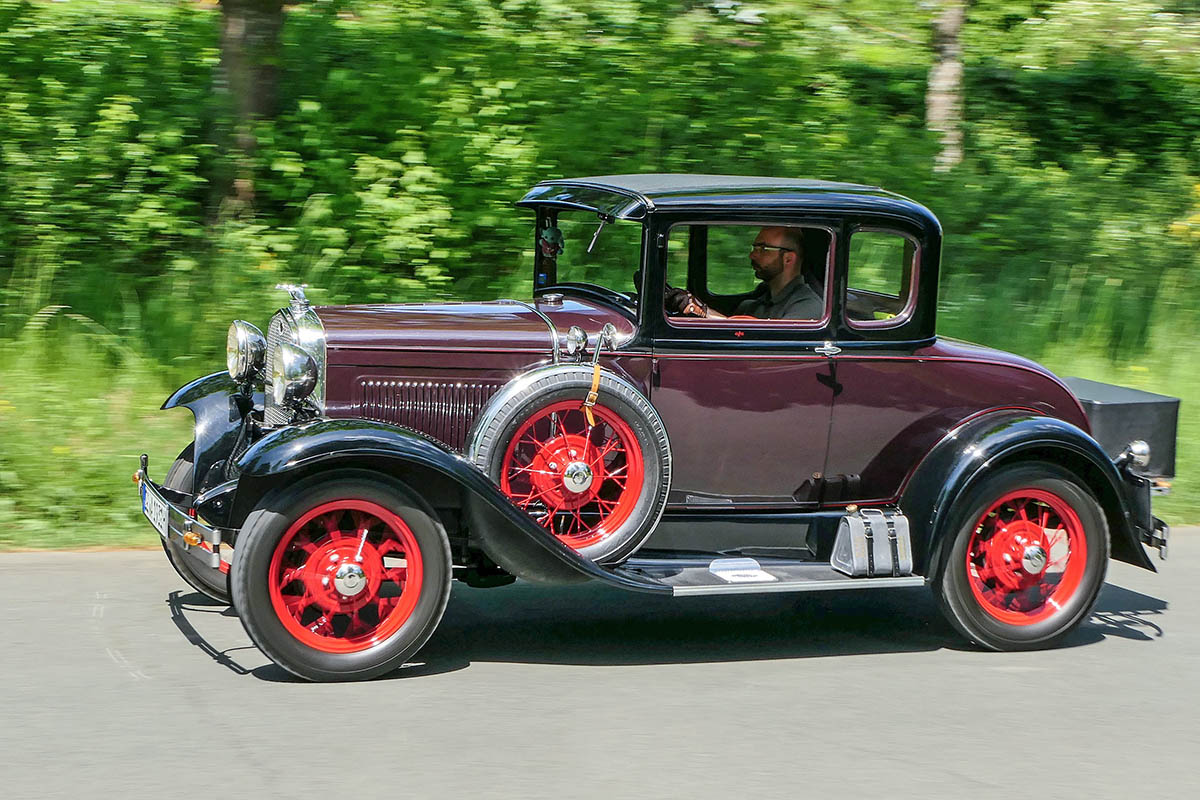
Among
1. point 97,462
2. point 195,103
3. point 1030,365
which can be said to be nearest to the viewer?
point 1030,365

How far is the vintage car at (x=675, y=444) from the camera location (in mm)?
4773

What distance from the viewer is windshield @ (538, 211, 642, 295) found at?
5355 mm

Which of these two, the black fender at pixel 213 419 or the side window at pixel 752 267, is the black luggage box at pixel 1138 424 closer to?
the side window at pixel 752 267

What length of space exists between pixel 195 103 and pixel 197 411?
4.62 metres

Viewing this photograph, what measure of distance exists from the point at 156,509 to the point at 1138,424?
156 inches

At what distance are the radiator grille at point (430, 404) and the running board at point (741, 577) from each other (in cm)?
80

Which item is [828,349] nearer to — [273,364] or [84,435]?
[273,364]

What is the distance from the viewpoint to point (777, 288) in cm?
554

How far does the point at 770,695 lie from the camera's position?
15.7ft

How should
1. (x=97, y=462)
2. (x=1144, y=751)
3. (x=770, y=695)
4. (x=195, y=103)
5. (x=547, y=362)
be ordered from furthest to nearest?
(x=195, y=103) → (x=97, y=462) → (x=547, y=362) → (x=770, y=695) → (x=1144, y=751)

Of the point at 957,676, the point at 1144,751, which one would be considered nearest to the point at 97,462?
the point at 957,676

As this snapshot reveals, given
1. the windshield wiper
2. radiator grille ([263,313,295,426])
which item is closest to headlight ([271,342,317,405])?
radiator grille ([263,313,295,426])

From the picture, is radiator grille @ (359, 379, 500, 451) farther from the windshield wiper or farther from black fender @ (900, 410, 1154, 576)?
black fender @ (900, 410, 1154, 576)

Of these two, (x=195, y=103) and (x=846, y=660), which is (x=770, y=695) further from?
(x=195, y=103)
